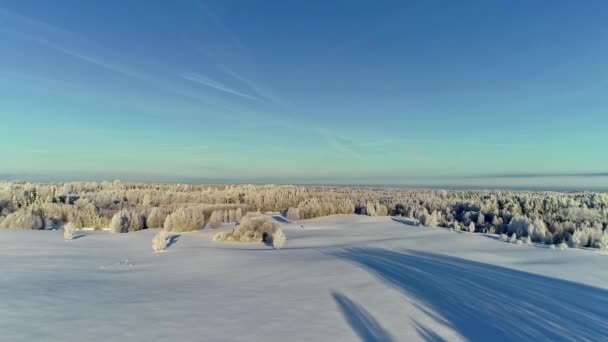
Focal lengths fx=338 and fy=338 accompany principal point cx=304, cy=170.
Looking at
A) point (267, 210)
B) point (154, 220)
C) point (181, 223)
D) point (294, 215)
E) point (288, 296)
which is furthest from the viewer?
point (267, 210)

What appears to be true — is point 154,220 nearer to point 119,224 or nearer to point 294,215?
point 119,224

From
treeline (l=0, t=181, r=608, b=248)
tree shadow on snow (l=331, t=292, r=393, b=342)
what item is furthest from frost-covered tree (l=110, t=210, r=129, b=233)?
tree shadow on snow (l=331, t=292, r=393, b=342)

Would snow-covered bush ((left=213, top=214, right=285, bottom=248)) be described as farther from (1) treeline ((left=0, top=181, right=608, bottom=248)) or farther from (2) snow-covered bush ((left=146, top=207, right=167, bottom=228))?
(2) snow-covered bush ((left=146, top=207, right=167, bottom=228))

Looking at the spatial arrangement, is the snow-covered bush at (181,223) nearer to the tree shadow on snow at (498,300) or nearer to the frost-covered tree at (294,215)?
the tree shadow on snow at (498,300)

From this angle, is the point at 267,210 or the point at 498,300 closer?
the point at 498,300

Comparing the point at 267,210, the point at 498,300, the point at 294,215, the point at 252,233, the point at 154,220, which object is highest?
the point at 498,300

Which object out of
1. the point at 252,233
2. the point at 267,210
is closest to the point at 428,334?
the point at 252,233

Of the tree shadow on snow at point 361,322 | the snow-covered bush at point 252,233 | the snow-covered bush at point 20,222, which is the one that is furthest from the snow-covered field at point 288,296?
the snow-covered bush at point 20,222
